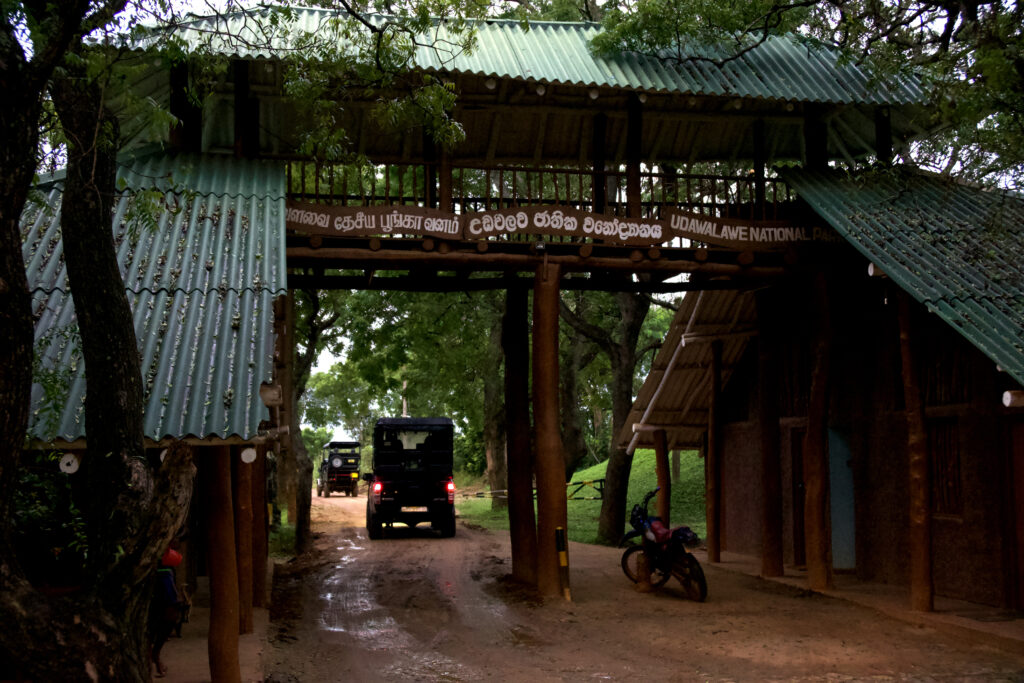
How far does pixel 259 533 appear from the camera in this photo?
13227 mm

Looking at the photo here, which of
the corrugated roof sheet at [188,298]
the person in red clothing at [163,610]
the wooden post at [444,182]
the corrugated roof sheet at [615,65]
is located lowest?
the person in red clothing at [163,610]

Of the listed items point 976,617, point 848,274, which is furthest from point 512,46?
point 976,617

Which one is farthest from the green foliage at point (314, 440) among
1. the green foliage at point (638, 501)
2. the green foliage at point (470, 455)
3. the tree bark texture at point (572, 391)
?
the tree bark texture at point (572, 391)

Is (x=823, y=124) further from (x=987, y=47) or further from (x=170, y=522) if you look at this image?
(x=170, y=522)

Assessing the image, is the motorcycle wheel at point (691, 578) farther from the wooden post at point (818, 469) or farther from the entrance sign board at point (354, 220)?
the entrance sign board at point (354, 220)

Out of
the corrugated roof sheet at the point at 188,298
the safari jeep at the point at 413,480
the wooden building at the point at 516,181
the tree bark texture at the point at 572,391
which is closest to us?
the corrugated roof sheet at the point at 188,298

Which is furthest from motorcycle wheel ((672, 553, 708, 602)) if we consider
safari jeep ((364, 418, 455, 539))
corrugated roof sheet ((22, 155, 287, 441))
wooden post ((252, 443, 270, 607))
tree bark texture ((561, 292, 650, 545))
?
safari jeep ((364, 418, 455, 539))

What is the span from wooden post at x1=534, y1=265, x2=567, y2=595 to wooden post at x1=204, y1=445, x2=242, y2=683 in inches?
231

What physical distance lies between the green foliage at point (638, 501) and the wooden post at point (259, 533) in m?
9.78

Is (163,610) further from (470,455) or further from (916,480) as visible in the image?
(470,455)

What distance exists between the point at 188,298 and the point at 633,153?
689 cm

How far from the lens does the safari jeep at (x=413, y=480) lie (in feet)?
74.0

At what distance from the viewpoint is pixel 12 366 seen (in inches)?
201

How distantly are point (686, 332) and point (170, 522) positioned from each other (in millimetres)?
13578
